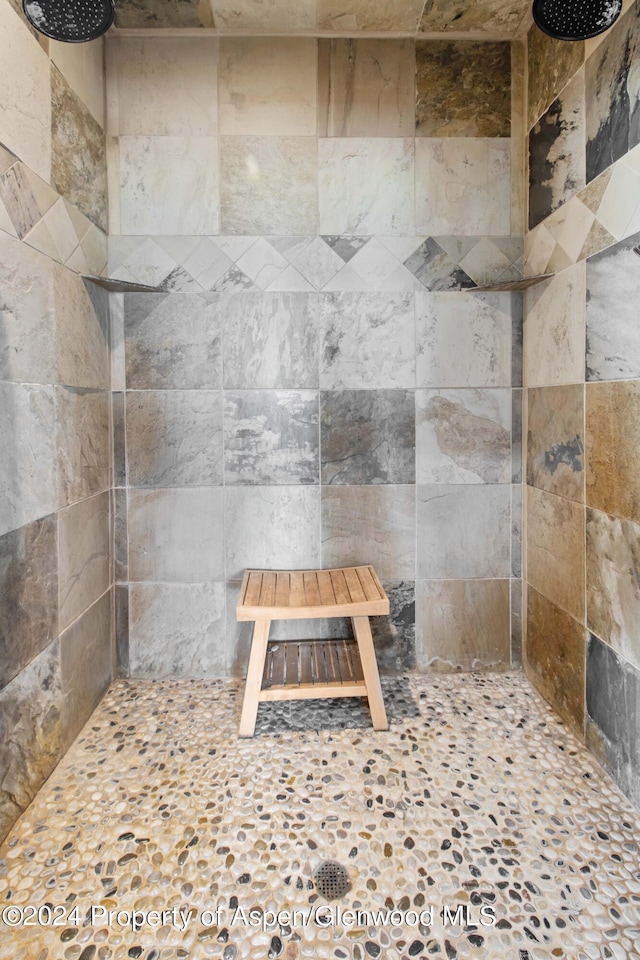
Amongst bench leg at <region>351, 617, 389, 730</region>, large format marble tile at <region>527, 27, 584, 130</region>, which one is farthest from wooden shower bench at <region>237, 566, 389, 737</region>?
large format marble tile at <region>527, 27, 584, 130</region>

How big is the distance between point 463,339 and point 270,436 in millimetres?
883

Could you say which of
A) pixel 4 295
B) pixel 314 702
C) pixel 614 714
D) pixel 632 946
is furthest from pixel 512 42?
pixel 632 946

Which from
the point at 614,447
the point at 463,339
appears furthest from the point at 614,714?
the point at 463,339

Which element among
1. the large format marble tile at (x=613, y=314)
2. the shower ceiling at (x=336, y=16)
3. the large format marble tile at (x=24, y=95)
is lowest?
the large format marble tile at (x=613, y=314)

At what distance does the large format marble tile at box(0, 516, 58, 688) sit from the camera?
52.9 inches

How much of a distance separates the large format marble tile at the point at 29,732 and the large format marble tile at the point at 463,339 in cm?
169

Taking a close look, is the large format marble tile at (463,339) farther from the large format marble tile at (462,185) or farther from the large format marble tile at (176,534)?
the large format marble tile at (176,534)

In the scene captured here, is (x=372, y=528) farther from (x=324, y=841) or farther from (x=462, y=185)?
(x=462, y=185)

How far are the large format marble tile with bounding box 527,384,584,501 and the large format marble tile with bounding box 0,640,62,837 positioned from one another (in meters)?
1.79

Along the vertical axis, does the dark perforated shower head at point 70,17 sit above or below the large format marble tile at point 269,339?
above

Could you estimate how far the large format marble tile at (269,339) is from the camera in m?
2.01

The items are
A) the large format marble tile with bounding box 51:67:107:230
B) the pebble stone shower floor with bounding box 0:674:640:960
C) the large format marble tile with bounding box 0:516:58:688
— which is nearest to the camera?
the pebble stone shower floor with bounding box 0:674:640:960

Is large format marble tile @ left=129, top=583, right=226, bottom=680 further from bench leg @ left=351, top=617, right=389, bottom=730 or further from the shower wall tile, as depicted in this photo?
the shower wall tile

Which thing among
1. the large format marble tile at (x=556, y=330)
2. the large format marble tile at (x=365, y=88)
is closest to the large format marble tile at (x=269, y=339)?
the large format marble tile at (x=365, y=88)
